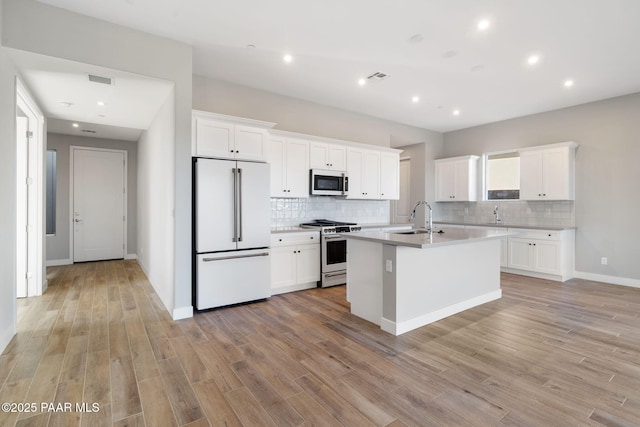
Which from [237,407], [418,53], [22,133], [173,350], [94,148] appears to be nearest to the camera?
[237,407]

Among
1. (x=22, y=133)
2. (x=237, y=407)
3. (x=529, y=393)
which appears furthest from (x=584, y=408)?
(x=22, y=133)

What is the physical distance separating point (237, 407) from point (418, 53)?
12.7ft

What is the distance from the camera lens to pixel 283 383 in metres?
2.18

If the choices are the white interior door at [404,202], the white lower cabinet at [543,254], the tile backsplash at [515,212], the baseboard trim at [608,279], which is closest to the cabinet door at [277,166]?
the white interior door at [404,202]

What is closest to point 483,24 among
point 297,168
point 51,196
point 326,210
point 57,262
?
point 297,168

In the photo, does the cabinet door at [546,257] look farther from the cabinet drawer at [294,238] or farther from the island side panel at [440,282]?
the cabinet drawer at [294,238]

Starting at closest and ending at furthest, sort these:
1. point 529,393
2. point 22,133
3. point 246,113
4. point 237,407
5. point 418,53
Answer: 1. point 237,407
2. point 529,393
3. point 418,53
4. point 22,133
5. point 246,113

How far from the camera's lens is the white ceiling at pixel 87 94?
118 inches

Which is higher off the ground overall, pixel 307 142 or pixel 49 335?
pixel 307 142

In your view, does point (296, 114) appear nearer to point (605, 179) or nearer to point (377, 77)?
point (377, 77)

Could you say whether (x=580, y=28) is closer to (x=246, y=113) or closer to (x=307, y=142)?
→ (x=307, y=142)

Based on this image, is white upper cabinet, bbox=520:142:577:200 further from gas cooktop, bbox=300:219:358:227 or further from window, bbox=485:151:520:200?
gas cooktop, bbox=300:219:358:227

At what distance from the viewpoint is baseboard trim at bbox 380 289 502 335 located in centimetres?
300

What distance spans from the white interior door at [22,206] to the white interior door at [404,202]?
675cm
